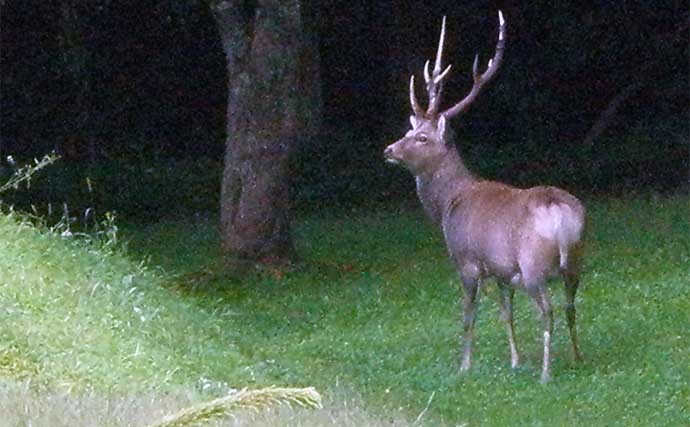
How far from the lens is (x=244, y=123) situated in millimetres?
13430

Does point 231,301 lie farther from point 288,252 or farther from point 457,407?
point 457,407

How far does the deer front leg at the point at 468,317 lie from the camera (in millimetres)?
9656

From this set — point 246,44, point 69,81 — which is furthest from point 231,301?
point 69,81

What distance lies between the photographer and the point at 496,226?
9.30m

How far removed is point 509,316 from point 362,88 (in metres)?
14.2

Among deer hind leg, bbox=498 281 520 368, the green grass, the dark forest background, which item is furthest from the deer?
the dark forest background

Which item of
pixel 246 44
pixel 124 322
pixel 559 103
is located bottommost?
pixel 559 103

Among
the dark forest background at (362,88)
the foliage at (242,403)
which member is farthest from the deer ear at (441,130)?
the dark forest background at (362,88)

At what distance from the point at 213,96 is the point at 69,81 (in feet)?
7.33

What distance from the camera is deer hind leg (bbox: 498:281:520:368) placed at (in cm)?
966

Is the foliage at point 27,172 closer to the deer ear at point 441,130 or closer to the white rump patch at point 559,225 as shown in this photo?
the deer ear at point 441,130

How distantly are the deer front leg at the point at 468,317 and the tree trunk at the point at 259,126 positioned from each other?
12.9ft

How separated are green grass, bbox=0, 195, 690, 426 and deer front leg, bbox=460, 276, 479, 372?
0.12m

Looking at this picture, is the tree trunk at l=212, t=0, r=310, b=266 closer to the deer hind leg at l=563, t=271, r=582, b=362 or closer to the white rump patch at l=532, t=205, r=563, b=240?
the deer hind leg at l=563, t=271, r=582, b=362
